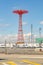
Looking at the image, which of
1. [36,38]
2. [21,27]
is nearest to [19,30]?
[21,27]

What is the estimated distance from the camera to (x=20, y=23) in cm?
12506

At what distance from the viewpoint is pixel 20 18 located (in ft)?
421

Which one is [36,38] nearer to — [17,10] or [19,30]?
[19,30]

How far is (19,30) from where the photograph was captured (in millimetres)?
123750

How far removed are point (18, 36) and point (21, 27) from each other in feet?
16.8

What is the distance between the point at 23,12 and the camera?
422 ft

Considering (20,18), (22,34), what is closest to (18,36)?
(22,34)

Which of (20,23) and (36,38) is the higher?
(20,23)

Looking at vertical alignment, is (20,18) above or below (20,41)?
above

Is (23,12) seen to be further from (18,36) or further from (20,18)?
(18,36)

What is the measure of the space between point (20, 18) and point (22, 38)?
1086 cm

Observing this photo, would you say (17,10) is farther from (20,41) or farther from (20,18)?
(20,41)

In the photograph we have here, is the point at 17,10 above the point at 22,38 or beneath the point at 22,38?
above

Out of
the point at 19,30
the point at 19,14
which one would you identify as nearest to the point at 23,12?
the point at 19,14
